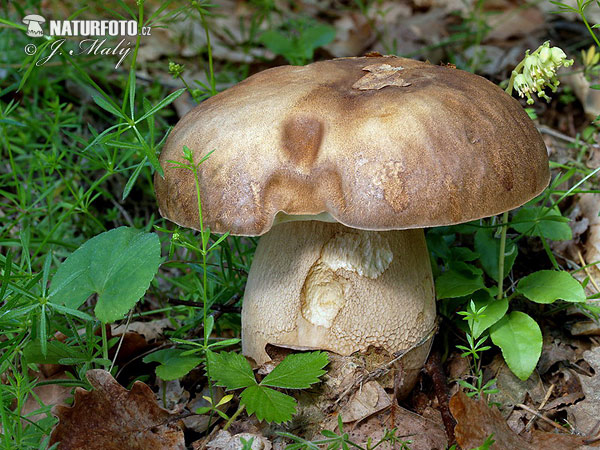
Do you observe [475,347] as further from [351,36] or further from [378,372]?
Result: [351,36]

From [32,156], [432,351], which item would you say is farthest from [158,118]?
[432,351]

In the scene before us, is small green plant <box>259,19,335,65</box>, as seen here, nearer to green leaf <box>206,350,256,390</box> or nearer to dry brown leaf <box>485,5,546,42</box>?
dry brown leaf <box>485,5,546,42</box>

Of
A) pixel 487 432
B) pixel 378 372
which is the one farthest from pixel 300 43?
pixel 487 432

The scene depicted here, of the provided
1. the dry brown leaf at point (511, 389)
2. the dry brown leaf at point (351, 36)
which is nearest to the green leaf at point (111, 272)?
the dry brown leaf at point (511, 389)

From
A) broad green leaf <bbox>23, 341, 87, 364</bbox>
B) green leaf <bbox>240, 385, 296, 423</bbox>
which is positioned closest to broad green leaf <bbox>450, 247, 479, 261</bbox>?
green leaf <bbox>240, 385, 296, 423</bbox>

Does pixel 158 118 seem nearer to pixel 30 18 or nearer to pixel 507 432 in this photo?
pixel 30 18

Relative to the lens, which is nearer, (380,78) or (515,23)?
(380,78)

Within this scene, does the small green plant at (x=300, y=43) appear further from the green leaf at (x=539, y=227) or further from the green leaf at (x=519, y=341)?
the green leaf at (x=519, y=341)
